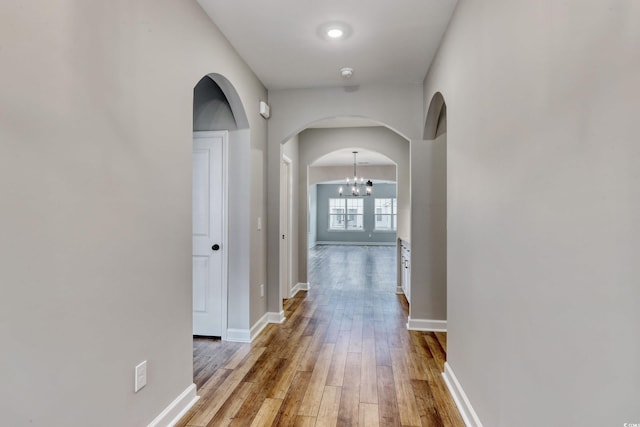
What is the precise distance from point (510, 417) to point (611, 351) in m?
0.78

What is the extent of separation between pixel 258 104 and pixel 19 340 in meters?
2.99

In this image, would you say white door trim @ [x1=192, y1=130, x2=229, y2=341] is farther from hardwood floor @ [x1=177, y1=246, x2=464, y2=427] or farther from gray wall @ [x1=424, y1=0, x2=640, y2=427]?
gray wall @ [x1=424, y1=0, x2=640, y2=427]

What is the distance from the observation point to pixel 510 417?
1411 mm

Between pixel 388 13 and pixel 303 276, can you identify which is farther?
pixel 303 276

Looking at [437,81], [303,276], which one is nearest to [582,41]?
[437,81]

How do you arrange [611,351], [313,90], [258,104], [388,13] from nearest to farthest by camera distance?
[611,351] → [388,13] → [258,104] → [313,90]

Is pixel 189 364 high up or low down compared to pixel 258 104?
down

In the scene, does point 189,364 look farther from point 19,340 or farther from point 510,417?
point 510,417

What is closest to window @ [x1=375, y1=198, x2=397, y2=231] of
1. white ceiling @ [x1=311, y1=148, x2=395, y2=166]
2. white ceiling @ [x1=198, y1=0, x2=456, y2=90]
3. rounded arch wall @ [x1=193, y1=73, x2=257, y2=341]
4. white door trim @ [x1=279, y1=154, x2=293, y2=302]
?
white ceiling @ [x1=311, y1=148, x2=395, y2=166]

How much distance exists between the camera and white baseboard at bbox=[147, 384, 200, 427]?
1.91 metres

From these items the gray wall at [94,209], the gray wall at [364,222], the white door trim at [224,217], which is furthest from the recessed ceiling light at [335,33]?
the gray wall at [364,222]

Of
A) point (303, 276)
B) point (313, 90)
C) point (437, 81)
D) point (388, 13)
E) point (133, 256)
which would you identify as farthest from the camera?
point (303, 276)

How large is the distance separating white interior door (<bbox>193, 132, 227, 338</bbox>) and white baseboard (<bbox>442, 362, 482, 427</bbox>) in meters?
2.11

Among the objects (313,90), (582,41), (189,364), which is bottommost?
(189,364)
